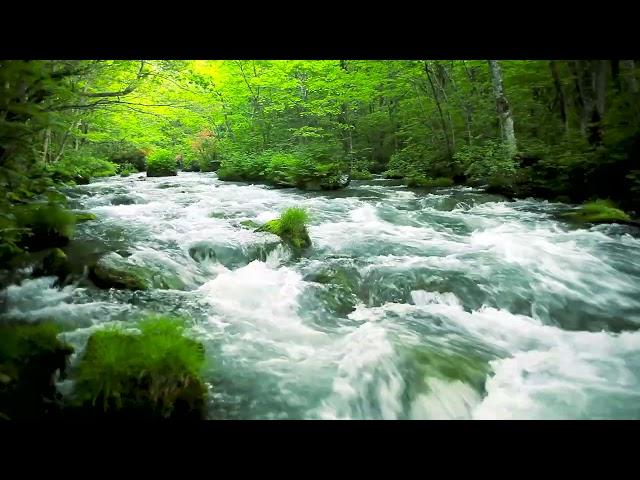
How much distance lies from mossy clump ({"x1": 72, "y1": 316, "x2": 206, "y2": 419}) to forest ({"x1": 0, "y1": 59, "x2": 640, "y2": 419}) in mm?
15

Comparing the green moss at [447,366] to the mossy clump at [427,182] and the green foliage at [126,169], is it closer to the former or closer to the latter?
the mossy clump at [427,182]

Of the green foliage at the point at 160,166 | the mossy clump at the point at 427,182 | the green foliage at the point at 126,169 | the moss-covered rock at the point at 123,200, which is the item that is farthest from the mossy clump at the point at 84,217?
the green foliage at the point at 126,169

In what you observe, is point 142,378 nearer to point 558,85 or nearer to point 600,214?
point 600,214

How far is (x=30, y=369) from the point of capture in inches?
141

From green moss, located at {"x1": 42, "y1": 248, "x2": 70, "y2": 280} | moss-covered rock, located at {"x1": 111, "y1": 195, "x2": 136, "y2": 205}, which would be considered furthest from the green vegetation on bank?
green moss, located at {"x1": 42, "y1": 248, "x2": 70, "y2": 280}

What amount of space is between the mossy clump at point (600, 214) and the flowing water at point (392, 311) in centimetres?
55

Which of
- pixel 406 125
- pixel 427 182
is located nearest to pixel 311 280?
pixel 427 182

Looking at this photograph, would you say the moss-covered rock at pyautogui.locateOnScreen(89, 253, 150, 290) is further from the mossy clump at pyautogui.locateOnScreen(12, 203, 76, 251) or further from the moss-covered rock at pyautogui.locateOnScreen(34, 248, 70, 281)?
the mossy clump at pyautogui.locateOnScreen(12, 203, 76, 251)

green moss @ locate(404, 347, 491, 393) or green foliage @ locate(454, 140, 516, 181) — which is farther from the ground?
green foliage @ locate(454, 140, 516, 181)

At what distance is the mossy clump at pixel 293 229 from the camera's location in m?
8.12

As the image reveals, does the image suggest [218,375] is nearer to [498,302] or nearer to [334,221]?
[498,302]

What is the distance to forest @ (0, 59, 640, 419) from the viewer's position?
11.6ft
